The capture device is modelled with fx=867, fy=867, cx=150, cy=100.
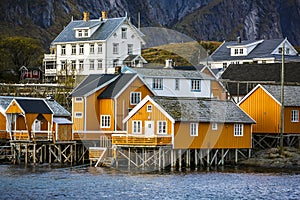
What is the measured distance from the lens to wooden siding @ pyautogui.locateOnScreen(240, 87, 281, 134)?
6900 cm

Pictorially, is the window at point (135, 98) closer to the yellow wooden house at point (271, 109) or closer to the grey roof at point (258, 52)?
the yellow wooden house at point (271, 109)

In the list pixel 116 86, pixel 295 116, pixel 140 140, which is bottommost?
pixel 140 140

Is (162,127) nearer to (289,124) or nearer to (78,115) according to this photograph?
(78,115)

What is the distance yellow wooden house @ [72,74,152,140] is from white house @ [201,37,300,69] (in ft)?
136

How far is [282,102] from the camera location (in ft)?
221

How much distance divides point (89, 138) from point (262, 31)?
136m

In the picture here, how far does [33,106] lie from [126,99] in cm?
788

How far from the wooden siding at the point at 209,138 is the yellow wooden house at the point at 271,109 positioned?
476 centimetres

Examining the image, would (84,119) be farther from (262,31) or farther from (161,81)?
(262,31)

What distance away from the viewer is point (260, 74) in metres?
86.7

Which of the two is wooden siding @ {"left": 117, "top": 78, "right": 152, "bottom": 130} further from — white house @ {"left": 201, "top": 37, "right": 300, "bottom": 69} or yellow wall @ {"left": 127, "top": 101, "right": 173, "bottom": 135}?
white house @ {"left": 201, "top": 37, "right": 300, "bottom": 69}

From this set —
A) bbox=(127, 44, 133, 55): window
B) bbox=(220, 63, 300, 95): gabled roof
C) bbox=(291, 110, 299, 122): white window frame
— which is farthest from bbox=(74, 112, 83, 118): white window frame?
bbox=(127, 44, 133, 55): window

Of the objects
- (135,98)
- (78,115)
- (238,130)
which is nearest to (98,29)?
(135,98)

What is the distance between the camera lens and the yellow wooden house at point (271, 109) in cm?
6888
